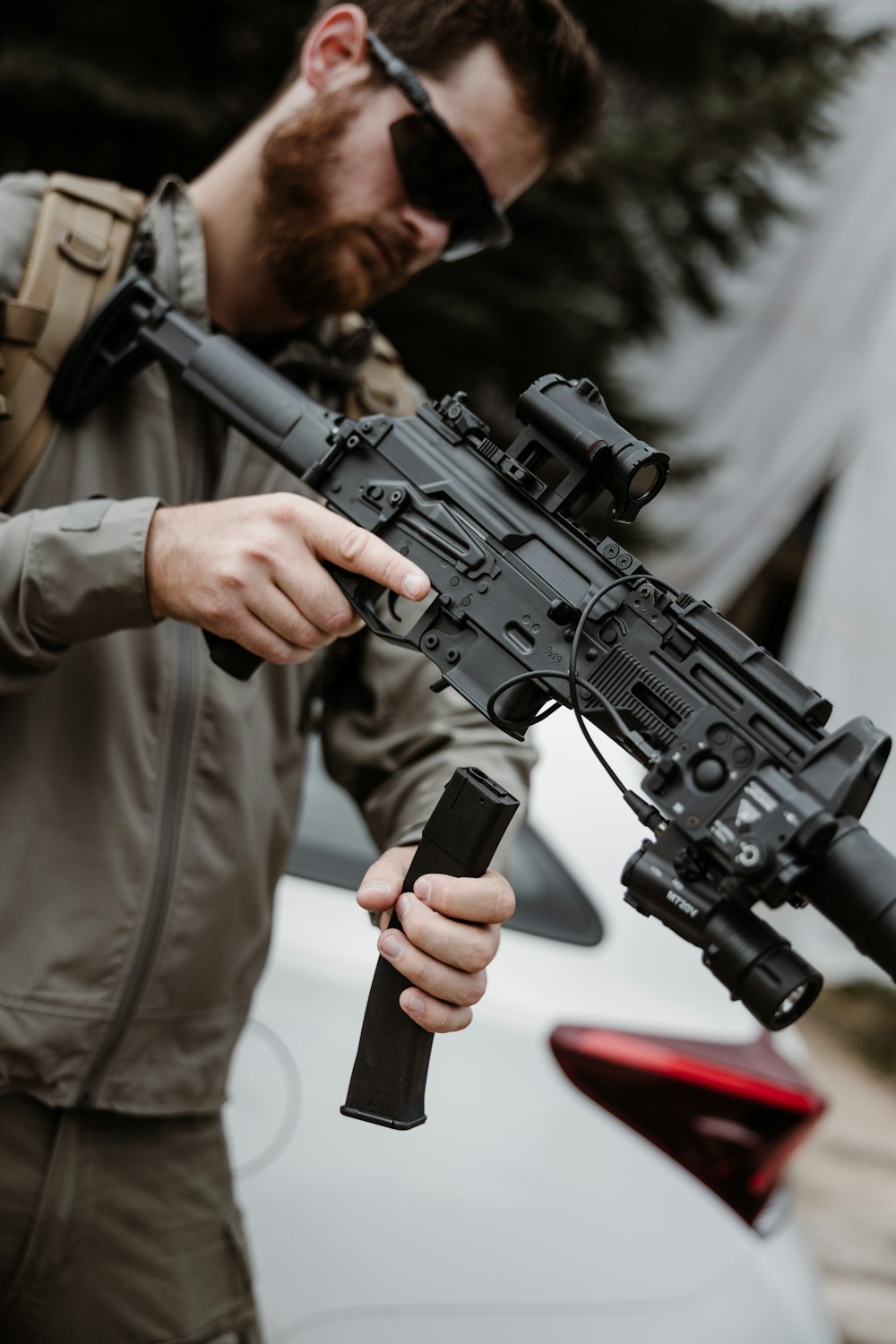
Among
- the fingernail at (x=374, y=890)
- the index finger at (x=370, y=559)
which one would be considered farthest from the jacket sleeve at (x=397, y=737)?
the index finger at (x=370, y=559)

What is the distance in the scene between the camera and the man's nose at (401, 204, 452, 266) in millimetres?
1812

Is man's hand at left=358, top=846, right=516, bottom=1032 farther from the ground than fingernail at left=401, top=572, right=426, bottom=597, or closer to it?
closer to it

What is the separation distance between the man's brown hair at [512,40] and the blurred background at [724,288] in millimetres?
2712

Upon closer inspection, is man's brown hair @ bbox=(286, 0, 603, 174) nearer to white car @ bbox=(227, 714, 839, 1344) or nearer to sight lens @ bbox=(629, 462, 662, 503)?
sight lens @ bbox=(629, 462, 662, 503)

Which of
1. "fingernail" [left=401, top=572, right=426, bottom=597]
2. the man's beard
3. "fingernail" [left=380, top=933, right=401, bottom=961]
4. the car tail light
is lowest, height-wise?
the car tail light

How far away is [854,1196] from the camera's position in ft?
15.1

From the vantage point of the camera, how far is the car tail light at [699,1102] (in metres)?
2.01

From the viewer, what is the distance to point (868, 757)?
3.65 ft

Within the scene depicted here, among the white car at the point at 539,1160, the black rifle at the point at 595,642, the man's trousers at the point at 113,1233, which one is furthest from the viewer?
the white car at the point at 539,1160

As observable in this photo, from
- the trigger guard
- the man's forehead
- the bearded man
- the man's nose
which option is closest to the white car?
the bearded man

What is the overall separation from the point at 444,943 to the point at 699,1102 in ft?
3.14

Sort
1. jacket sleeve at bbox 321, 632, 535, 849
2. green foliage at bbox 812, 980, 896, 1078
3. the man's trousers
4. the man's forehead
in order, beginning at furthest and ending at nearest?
green foliage at bbox 812, 980, 896, 1078 → the man's forehead → jacket sleeve at bbox 321, 632, 535, 849 → the man's trousers

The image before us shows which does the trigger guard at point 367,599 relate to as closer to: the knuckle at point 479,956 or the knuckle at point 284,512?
the knuckle at point 284,512

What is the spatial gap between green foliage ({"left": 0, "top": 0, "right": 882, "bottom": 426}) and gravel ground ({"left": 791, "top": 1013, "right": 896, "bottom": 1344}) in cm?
335
